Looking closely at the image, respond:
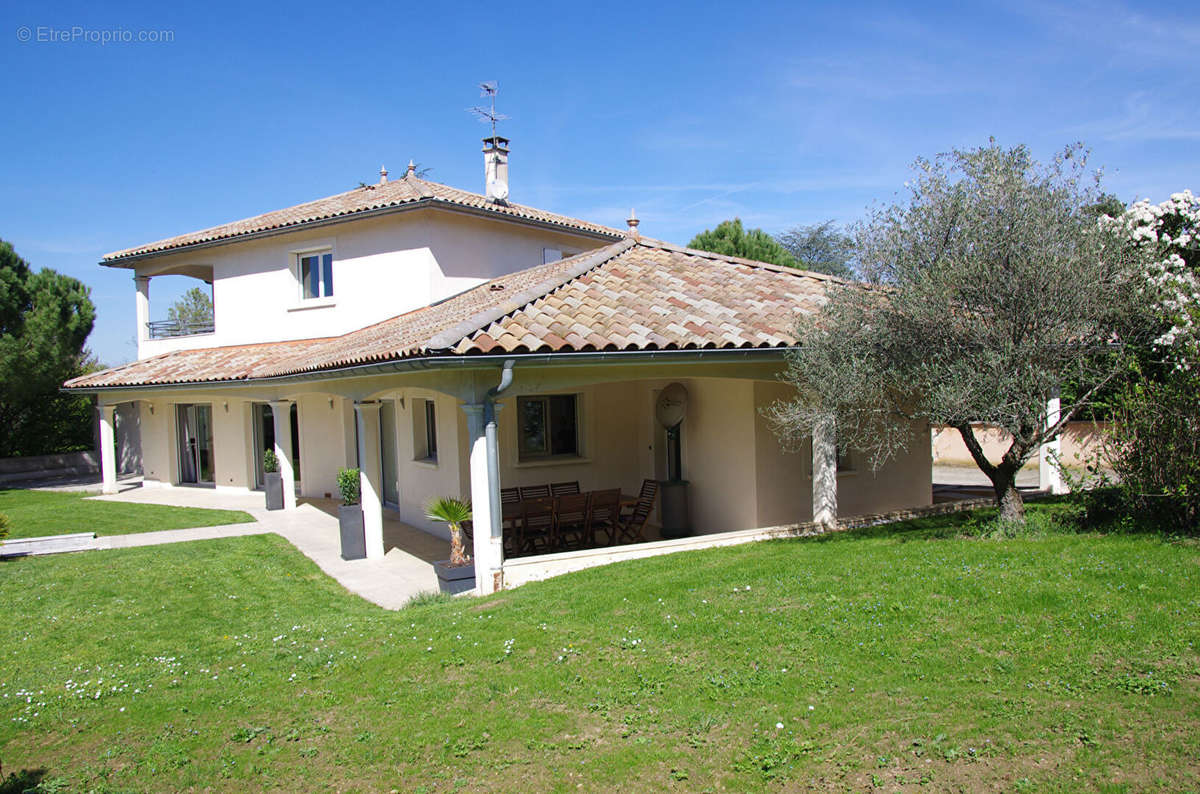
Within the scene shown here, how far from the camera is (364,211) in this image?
16391 mm

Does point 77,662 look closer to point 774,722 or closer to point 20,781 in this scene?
point 20,781

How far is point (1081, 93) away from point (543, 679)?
13.9m

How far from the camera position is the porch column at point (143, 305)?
70.4 feet

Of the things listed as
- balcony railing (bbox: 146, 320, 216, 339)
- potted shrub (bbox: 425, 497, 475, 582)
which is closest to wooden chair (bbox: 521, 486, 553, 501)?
potted shrub (bbox: 425, 497, 475, 582)

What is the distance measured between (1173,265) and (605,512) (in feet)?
26.0

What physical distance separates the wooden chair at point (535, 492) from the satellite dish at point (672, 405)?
2299 mm

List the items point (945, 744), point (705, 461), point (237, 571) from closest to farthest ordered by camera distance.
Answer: point (945, 744) → point (237, 571) → point (705, 461)

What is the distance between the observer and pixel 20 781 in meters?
4.67

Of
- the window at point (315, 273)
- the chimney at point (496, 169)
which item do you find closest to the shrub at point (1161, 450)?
the chimney at point (496, 169)

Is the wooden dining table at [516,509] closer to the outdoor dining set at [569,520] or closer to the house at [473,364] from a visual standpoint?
the outdoor dining set at [569,520]

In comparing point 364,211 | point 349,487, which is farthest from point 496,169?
point 349,487

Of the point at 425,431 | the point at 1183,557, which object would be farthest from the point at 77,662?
the point at 1183,557

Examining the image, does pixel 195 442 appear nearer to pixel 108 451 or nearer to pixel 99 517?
pixel 108 451

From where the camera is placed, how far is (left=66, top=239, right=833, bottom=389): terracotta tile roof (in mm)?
8867
